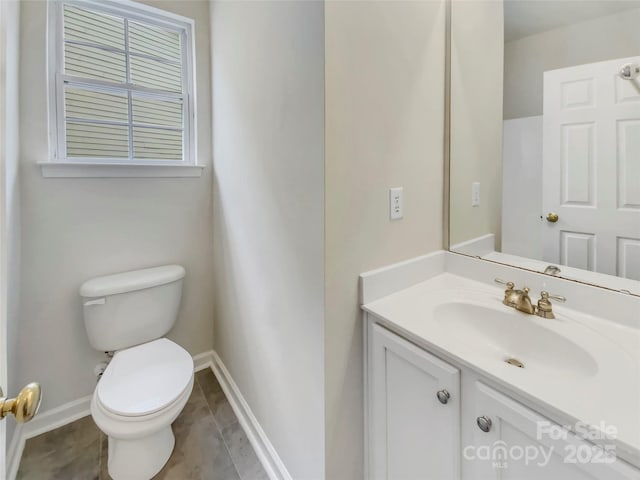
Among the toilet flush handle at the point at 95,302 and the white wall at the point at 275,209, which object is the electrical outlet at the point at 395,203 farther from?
the toilet flush handle at the point at 95,302

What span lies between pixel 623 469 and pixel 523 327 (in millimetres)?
467

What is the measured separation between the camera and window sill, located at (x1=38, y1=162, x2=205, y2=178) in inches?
55.2

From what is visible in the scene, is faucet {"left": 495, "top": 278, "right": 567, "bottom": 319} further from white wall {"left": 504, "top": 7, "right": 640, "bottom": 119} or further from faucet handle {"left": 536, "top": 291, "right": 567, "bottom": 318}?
white wall {"left": 504, "top": 7, "right": 640, "bottom": 119}

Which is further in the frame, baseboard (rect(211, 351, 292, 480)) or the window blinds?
the window blinds

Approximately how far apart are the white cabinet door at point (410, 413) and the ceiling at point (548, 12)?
1.19 m

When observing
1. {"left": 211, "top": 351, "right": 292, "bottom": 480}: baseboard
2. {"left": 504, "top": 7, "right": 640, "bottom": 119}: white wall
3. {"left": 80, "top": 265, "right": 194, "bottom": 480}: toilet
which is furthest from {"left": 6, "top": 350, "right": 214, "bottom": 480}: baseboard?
{"left": 504, "top": 7, "right": 640, "bottom": 119}: white wall

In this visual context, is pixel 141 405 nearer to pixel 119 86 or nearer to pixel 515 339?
pixel 515 339

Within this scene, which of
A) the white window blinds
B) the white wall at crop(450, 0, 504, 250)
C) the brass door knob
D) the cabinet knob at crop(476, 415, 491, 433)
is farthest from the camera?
the white window blinds

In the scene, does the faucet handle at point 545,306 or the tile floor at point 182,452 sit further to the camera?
the tile floor at point 182,452

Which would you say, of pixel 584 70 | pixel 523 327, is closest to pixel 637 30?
pixel 584 70

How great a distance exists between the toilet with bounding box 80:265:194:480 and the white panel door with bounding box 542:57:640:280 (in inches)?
62.0

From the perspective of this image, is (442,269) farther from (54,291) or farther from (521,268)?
(54,291)

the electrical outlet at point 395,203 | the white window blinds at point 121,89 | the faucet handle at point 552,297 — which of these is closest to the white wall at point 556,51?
the electrical outlet at point 395,203

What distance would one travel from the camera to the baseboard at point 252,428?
49.8 inches
